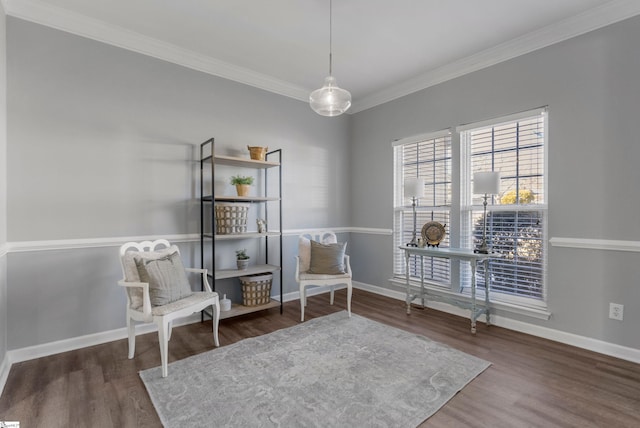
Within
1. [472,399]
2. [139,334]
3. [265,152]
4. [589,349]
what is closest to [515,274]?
[589,349]

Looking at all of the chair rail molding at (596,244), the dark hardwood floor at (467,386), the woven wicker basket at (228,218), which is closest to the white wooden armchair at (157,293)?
the dark hardwood floor at (467,386)

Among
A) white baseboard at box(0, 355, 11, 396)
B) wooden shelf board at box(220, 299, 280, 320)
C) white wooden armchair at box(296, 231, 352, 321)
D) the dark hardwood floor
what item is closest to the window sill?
the dark hardwood floor

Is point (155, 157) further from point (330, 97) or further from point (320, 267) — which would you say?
point (320, 267)

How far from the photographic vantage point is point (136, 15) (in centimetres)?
267

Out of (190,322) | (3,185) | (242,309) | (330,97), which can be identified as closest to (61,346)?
(190,322)

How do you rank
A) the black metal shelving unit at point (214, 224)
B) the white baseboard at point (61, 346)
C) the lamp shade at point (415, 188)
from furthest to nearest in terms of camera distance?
the lamp shade at point (415, 188) < the black metal shelving unit at point (214, 224) < the white baseboard at point (61, 346)

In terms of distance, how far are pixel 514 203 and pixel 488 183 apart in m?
0.42

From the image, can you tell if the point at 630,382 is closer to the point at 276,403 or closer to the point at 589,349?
the point at 589,349

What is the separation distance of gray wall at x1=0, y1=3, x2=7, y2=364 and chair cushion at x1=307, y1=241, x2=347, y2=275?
8.40 feet

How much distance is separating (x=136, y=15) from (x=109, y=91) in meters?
0.70

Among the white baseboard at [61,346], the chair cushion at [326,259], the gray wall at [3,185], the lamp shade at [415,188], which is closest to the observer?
the gray wall at [3,185]

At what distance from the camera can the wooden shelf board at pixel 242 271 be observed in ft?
10.6

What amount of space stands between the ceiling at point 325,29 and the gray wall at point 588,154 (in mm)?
202

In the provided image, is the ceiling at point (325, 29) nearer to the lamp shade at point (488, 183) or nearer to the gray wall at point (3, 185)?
the gray wall at point (3, 185)
